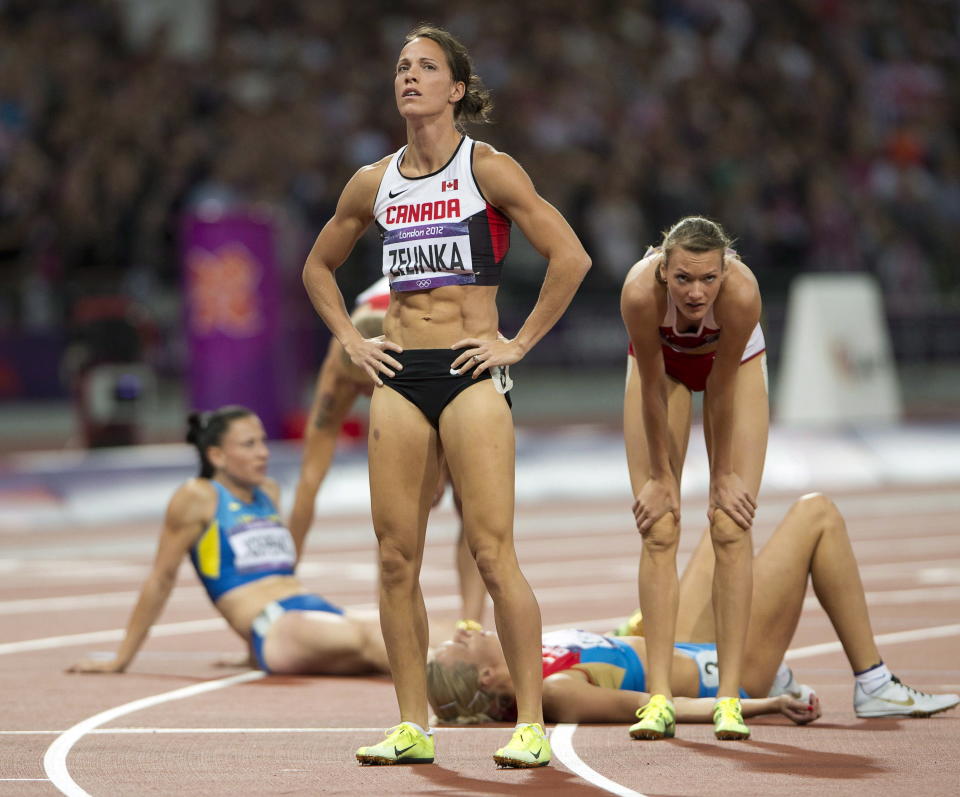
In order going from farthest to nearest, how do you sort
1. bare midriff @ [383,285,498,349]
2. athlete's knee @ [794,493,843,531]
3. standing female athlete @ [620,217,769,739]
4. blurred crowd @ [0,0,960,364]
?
1. blurred crowd @ [0,0,960,364]
2. athlete's knee @ [794,493,843,531]
3. standing female athlete @ [620,217,769,739]
4. bare midriff @ [383,285,498,349]

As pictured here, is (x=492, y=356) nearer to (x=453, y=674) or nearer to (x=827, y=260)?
(x=453, y=674)

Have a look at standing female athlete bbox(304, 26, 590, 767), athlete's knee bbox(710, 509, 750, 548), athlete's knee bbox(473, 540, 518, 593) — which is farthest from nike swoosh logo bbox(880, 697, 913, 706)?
athlete's knee bbox(473, 540, 518, 593)

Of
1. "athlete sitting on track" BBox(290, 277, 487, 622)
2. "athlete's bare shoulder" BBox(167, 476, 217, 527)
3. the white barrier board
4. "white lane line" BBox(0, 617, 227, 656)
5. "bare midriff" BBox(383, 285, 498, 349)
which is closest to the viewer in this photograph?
"bare midriff" BBox(383, 285, 498, 349)

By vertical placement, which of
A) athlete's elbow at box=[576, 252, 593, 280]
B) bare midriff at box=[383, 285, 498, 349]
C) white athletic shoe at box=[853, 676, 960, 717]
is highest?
athlete's elbow at box=[576, 252, 593, 280]

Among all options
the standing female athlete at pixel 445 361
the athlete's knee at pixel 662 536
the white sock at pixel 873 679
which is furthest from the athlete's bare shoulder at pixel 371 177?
the white sock at pixel 873 679

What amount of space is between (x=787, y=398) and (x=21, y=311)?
905 centimetres

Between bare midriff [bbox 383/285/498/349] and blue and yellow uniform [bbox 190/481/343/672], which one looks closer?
bare midriff [bbox 383/285/498/349]

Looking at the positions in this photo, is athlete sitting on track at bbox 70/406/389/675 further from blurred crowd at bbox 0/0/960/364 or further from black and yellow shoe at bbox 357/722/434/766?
blurred crowd at bbox 0/0/960/364

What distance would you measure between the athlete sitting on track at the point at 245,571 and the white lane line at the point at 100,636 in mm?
1195

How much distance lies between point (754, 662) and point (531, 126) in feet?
57.9

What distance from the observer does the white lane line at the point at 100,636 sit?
9.91 m

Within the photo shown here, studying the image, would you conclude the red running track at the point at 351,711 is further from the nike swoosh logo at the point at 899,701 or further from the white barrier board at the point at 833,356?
the white barrier board at the point at 833,356

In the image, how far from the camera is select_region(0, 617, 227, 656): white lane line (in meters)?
9.91

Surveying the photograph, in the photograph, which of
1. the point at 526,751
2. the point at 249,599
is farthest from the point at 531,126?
the point at 526,751
